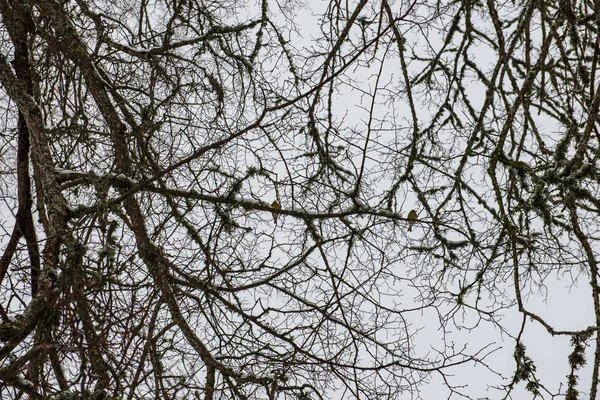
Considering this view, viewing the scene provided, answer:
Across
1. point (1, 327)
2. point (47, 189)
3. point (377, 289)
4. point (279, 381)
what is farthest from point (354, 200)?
point (1, 327)

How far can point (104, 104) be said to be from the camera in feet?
14.0

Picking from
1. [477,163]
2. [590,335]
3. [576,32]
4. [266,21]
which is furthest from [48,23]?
[590,335]

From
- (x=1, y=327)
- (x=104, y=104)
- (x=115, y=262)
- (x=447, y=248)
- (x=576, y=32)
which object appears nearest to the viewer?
(x=115, y=262)

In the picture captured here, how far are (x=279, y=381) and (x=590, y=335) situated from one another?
1.90 metres

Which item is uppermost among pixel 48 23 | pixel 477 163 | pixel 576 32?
pixel 576 32

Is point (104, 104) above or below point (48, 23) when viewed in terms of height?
below

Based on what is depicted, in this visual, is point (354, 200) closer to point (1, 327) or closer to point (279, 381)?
point (279, 381)

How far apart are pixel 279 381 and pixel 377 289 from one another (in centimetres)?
82

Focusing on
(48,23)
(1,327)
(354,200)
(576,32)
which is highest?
(576,32)

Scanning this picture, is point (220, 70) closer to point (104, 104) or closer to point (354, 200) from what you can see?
point (104, 104)

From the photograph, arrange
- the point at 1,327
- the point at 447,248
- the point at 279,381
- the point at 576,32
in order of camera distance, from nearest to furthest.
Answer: the point at 1,327 → the point at 279,381 → the point at 576,32 → the point at 447,248

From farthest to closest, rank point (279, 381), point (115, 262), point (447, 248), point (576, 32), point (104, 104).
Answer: point (447, 248) < point (576, 32) < point (104, 104) < point (279, 381) < point (115, 262)

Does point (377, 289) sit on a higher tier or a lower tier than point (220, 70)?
lower

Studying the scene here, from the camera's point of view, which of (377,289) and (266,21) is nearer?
(377,289)
